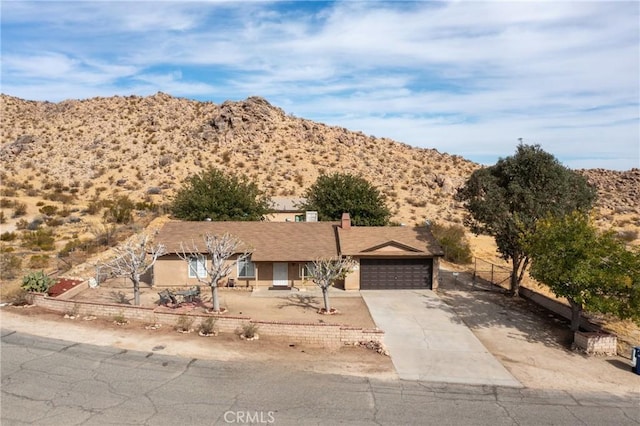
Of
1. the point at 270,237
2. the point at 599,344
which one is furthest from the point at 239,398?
the point at 270,237

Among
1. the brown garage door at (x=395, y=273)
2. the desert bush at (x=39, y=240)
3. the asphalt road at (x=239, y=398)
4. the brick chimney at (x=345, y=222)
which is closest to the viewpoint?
the asphalt road at (x=239, y=398)

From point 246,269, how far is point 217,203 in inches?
357

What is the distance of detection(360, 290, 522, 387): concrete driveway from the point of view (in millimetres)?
17797

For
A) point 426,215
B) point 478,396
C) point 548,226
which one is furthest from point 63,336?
point 426,215

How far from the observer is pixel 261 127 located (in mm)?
78688

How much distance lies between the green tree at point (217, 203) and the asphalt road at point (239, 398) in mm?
19371

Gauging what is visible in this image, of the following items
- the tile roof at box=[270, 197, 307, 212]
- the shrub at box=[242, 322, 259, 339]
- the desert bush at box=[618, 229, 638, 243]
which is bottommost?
the shrub at box=[242, 322, 259, 339]

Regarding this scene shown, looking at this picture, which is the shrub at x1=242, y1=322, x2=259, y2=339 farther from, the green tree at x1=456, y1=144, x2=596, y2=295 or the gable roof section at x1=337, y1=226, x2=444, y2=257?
the green tree at x1=456, y1=144, x2=596, y2=295

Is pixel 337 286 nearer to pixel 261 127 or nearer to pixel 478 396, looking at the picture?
pixel 478 396

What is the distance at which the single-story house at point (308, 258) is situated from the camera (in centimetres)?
2923

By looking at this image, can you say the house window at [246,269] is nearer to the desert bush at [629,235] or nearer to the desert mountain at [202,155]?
the desert mountain at [202,155]

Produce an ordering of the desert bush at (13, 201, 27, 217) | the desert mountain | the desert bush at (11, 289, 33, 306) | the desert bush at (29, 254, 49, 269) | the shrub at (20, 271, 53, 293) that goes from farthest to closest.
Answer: the desert mountain → the desert bush at (13, 201, 27, 217) → the desert bush at (29, 254, 49, 269) → the shrub at (20, 271, 53, 293) → the desert bush at (11, 289, 33, 306)

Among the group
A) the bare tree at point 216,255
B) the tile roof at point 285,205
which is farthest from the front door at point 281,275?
the tile roof at point 285,205

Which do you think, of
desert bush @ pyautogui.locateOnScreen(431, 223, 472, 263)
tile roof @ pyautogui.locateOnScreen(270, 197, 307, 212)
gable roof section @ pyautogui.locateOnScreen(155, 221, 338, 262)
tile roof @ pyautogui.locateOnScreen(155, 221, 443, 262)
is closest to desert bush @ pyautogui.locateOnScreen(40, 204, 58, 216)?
tile roof @ pyautogui.locateOnScreen(270, 197, 307, 212)
